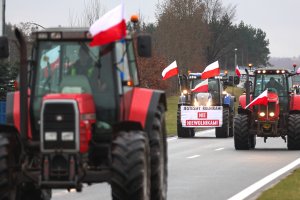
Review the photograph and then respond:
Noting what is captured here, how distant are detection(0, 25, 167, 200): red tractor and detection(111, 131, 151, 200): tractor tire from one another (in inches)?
0.4

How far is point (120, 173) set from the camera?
11094mm

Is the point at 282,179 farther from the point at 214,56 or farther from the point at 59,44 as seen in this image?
the point at 214,56

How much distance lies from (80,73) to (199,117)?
28551mm

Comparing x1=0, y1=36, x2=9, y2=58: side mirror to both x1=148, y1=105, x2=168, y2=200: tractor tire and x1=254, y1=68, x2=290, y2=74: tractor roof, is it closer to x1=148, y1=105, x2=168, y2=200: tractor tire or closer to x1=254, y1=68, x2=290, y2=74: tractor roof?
x1=148, y1=105, x2=168, y2=200: tractor tire

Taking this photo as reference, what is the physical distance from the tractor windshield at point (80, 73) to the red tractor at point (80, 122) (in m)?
0.01

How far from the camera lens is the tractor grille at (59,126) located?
447 inches

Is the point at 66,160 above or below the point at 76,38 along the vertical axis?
below

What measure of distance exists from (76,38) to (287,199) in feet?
17.7

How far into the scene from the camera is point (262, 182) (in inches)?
776

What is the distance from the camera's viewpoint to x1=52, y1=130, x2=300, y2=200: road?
1689 cm

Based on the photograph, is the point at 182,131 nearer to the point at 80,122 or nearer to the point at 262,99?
the point at 262,99

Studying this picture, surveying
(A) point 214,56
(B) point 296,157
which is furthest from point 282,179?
(A) point 214,56

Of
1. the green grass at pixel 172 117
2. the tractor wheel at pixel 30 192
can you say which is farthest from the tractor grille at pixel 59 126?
the green grass at pixel 172 117

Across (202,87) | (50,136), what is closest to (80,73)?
(50,136)
